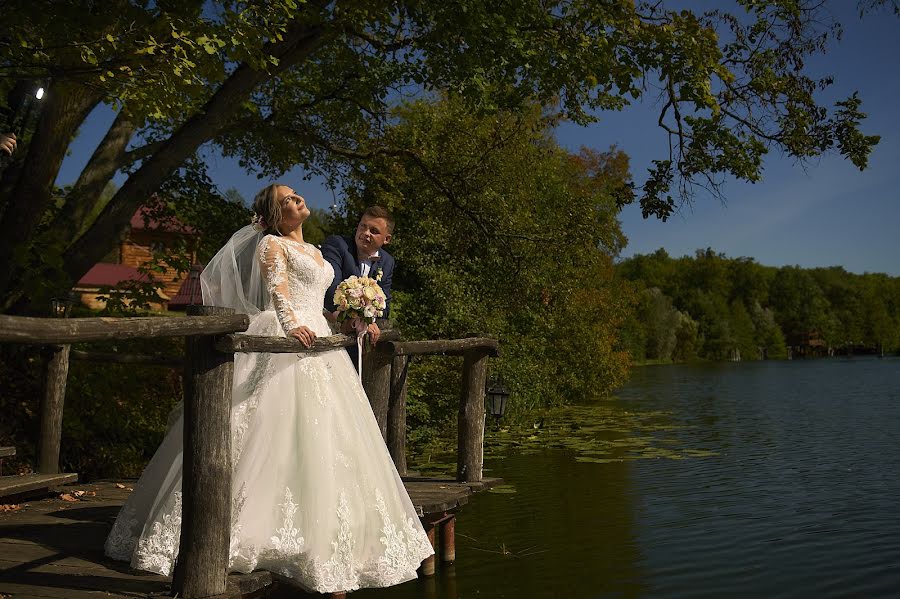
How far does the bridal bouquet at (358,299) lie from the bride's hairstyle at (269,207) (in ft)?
1.94

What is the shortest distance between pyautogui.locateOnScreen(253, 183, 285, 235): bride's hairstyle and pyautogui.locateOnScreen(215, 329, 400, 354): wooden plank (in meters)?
0.86

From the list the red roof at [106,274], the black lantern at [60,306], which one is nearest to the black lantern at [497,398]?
the black lantern at [60,306]

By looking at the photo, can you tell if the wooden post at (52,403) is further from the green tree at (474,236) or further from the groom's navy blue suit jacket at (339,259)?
the green tree at (474,236)

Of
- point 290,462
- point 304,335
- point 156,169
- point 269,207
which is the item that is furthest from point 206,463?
point 156,169

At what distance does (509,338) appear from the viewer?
19.2m

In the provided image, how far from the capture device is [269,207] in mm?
5164

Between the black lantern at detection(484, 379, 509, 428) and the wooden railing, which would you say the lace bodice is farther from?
the black lantern at detection(484, 379, 509, 428)

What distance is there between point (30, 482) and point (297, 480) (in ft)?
11.0

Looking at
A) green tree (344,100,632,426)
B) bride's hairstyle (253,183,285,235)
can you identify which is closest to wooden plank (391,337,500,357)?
bride's hairstyle (253,183,285,235)

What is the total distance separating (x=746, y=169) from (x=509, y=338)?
9.43 meters

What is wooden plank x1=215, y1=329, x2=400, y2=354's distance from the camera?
4105 millimetres

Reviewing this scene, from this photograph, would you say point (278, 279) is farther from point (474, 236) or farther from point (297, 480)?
point (474, 236)

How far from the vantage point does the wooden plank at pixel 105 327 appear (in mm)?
2918

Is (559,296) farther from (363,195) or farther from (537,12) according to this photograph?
(537,12)
